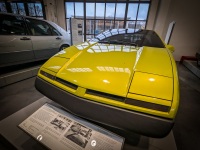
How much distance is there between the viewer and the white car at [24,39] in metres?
2.18

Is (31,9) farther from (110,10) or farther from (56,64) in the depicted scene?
(56,64)

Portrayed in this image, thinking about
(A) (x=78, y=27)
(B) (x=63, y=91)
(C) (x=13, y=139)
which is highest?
(A) (x=78, y=27)

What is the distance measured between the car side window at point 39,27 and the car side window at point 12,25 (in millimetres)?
176

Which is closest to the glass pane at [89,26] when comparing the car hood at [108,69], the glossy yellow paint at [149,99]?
the car hood at [108,69]

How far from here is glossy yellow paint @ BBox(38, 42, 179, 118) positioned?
0.75 metres

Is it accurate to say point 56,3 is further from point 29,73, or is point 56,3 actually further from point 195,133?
point 195,133

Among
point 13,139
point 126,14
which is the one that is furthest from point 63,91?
point 126,14

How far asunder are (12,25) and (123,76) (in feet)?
9.04

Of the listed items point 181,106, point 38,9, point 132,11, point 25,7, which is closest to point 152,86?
point 181,106

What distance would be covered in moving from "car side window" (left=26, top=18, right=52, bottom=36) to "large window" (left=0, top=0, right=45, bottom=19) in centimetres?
494

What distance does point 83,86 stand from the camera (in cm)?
87

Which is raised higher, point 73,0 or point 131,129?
point 73,0

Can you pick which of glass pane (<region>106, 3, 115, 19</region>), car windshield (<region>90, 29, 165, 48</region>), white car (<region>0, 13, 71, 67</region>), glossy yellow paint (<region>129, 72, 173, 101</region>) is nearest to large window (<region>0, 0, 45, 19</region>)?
glass pane (<region>106, 3, 115, 19</region>)

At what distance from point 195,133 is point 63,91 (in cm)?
185
